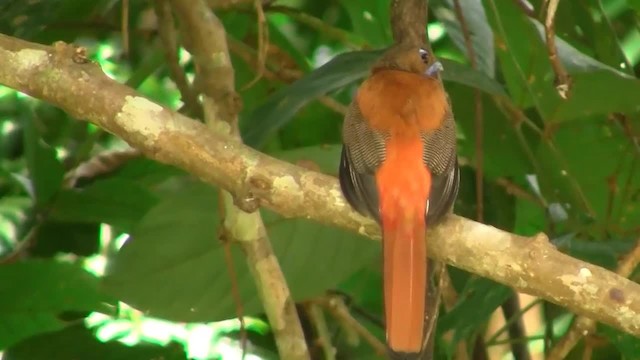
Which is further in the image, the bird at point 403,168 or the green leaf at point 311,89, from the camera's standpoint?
the green leaf at point 311,89

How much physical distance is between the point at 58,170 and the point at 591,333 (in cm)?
92

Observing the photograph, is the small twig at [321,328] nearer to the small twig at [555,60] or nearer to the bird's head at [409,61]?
the bird's head at [409,61]

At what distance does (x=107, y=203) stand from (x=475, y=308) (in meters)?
0.67

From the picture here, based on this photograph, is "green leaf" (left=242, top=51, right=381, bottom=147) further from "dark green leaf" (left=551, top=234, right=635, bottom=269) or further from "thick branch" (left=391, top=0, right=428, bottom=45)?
"dark green leaf" (left=551, top=234, right=635, bottom=269)

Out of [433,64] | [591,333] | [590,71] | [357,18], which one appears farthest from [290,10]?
[591,333]

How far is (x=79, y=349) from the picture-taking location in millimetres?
1715

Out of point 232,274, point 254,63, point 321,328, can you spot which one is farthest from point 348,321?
point 254,63

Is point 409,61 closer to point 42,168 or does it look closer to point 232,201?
point 232,201

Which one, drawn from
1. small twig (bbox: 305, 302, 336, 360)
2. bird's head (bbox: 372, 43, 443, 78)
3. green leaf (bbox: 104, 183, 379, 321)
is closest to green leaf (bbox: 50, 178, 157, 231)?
green leaf (bbox: 104, 183, 379, 321)

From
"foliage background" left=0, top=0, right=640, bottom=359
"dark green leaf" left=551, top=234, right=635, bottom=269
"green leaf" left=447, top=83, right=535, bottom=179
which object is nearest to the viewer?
"dark green leaf" left=551, top=234, right=635, bottom=269

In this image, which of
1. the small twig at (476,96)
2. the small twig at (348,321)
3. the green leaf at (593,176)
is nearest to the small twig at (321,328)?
the small twig at (348,321)

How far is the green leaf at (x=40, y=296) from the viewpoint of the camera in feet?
5.10

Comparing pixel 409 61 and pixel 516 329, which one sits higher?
pixel 409 61

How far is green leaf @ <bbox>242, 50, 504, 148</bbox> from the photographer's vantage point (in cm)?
156
